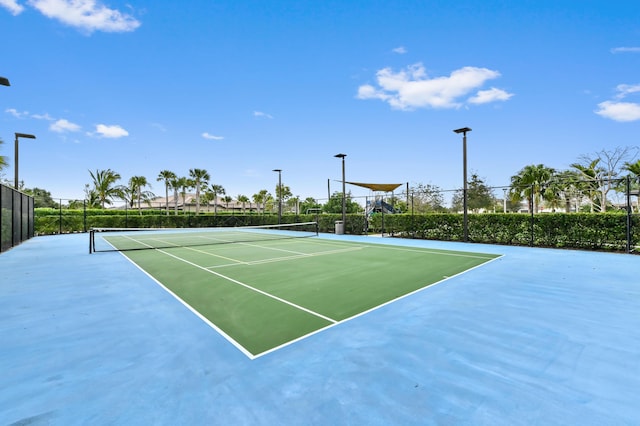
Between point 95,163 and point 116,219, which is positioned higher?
point 95,163

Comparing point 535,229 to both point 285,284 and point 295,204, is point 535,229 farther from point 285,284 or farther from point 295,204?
point 295,204

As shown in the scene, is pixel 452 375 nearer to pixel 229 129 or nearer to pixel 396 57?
pixel 396 57

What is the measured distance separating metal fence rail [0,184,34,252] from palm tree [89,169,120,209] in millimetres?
24957

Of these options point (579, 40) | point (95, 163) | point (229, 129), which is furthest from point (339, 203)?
point (95, 163)

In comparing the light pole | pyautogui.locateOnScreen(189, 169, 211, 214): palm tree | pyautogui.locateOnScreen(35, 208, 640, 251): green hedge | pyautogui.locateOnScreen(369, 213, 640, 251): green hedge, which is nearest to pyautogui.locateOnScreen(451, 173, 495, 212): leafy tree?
the light pole

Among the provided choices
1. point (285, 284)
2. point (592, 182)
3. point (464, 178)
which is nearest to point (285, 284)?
point (285, 284)

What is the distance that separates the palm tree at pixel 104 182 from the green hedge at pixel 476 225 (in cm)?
1541

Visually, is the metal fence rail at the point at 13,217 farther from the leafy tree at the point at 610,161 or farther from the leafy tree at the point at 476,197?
the leafy tree at the point at 610,161

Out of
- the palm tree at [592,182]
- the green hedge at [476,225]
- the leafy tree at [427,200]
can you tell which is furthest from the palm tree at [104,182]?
the palm tree at [592,182]

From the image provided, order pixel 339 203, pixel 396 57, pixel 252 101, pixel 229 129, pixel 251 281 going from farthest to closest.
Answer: pixel 339 203, pixel 229 129, pixel 252 101, pixel 396 57, pixel 251 281

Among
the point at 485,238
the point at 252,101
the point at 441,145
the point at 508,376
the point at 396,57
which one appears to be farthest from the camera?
the point at 441,145

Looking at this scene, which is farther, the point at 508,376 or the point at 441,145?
the point at 441,145

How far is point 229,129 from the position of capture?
27.6 metres

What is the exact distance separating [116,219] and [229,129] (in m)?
12.6
